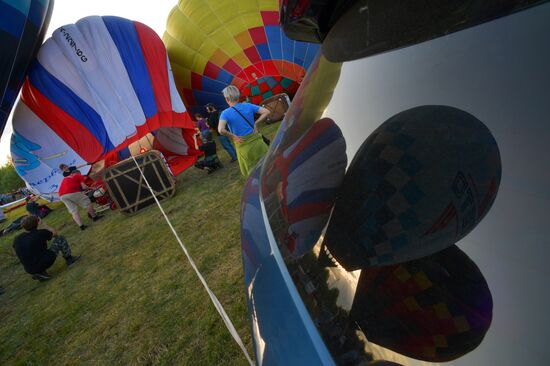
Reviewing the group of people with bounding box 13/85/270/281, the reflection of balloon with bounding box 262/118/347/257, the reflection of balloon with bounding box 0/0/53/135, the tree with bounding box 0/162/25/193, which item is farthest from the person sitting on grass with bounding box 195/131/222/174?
the tree with bounding box 0/162/25/193

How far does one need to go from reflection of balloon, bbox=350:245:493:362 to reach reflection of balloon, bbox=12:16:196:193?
338 inches

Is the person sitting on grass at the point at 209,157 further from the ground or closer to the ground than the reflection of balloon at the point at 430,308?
closer to the ground

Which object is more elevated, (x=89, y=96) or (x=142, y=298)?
(x=89, y=96)

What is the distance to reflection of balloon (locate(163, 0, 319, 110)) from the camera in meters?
8.58

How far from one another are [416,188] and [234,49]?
9.41 metres

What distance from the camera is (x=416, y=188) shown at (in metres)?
0.60

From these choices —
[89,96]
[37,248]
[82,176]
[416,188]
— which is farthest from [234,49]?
[416,188]

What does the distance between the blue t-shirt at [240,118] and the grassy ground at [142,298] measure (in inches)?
50.6

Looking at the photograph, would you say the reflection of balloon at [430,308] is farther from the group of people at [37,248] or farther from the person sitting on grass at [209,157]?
the person sitting on grass at [209,157]

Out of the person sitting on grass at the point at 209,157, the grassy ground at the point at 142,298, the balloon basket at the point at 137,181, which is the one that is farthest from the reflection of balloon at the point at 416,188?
the person sitting on grass at the point at 209,157

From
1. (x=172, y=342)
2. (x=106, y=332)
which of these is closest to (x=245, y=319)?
(x=172, y=342)

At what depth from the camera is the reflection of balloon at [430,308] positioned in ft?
1.69

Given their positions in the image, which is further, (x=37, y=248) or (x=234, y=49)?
(x=234, y=49)

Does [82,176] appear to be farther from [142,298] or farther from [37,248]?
[142,298]
